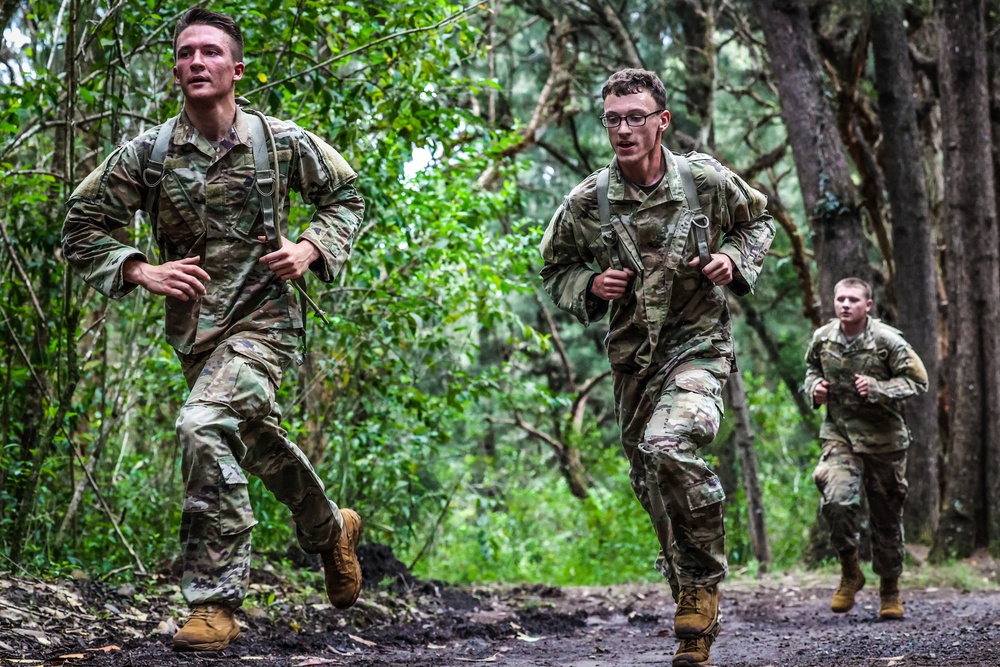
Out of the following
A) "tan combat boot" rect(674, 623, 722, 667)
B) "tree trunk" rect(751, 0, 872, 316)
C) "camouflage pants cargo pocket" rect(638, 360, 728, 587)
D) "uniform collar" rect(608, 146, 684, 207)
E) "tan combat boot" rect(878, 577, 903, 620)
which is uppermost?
"tree trunk" rect(751, 0, 872, 316)

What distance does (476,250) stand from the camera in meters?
9.30

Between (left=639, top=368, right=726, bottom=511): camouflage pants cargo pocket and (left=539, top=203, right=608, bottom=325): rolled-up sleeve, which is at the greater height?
(left=539, top=203, right=608, bottom=325): rolled-up sleeve

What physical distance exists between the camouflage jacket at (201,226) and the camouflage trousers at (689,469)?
1.66m

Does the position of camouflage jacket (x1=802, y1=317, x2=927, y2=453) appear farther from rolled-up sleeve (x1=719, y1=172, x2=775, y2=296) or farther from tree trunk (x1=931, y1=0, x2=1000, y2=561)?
tree trunk (x1=931, y1=0, x2=1000, y2=561)

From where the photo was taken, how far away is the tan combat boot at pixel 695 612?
467cm

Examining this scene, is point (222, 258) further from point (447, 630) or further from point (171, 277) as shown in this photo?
point (447, 630)

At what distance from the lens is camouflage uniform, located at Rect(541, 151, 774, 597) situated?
4770 millimetres

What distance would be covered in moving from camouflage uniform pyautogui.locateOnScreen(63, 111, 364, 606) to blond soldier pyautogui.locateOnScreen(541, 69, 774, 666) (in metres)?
1.22

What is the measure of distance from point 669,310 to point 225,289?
6.85 feet

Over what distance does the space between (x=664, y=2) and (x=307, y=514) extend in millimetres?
13259

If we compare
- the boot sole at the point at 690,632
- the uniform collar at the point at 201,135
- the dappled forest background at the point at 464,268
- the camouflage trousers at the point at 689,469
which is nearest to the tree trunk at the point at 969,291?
the dappled forest background at the point at 464,268

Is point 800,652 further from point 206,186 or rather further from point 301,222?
point 301,222

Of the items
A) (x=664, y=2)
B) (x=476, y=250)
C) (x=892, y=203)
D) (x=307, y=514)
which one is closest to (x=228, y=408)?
(x=307, y=514)

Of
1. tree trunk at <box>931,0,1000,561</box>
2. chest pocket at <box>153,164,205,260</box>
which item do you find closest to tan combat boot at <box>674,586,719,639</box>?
chest pocket at <box>153,164,205,260</box>
